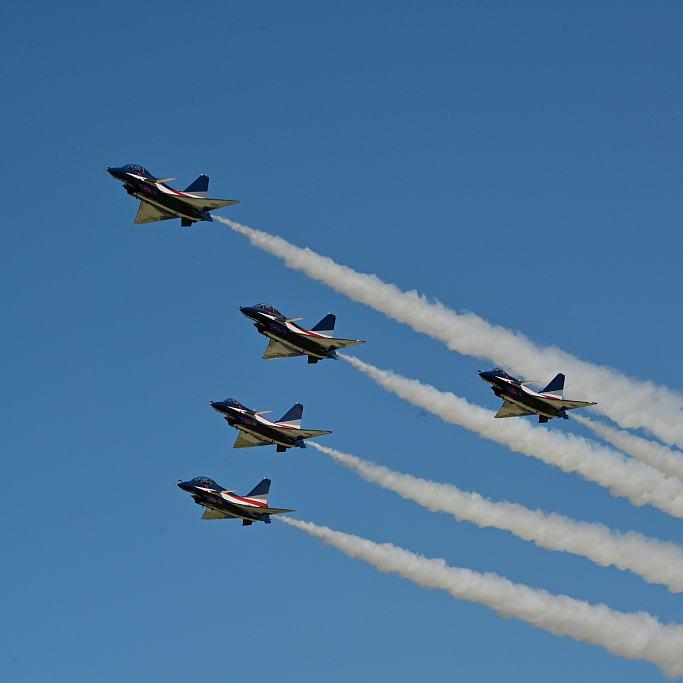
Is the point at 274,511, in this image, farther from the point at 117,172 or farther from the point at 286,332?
the point at 117,172

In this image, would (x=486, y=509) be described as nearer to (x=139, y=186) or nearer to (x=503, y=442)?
(x=503, y=442)

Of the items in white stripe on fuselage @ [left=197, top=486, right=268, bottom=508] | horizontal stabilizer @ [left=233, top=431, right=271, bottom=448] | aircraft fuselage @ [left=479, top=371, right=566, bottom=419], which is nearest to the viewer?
white stripe on fuselage @ [left=197, top=486, right=268, bottom=508]

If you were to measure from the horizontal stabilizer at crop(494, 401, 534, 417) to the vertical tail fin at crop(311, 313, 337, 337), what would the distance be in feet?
55.4

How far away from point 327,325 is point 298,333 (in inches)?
105

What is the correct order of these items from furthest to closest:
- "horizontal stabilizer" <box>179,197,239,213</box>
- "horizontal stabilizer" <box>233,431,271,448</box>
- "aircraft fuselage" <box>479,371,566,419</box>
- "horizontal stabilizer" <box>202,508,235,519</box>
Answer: "horizontal stabilizer" <box>233,431,271,448</box>
"horizontal stabilizer" <box>202,508,235,519</box>
"aircraft fuselage" <box>479,371,566,419</box>
"horizontal stabilizer" <box>179,197,239,213</box>

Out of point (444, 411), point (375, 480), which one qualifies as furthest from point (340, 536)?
point (444, 411)

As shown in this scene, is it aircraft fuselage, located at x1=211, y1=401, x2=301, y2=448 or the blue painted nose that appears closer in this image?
the blue painted nose

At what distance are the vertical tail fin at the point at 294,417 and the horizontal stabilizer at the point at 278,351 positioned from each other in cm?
457

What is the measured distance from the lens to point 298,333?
412 ft

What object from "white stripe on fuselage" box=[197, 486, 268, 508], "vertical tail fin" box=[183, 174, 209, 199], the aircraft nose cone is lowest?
"white stripe on fuselage" box=[197, 486, 268, 508]

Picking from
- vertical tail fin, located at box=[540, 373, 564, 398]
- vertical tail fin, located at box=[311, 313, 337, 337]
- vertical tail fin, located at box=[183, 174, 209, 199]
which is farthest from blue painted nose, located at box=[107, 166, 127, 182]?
vertical tail fin, located at box=[540, 373, 564, 398]

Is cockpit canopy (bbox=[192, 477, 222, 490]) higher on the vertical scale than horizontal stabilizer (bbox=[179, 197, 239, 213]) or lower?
lower

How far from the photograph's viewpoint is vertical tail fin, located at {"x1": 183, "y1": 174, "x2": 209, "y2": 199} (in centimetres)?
12556

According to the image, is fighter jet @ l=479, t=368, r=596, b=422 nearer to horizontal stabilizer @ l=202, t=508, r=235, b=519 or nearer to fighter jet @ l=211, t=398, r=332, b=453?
fighter jet @ l=211, t=398, r=332, b=453
